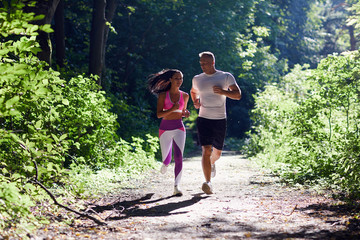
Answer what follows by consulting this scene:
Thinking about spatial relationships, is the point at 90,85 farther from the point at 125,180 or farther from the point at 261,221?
the point at 261,221

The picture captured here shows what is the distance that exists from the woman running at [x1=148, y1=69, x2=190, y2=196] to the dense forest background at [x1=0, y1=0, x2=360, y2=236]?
154 cm

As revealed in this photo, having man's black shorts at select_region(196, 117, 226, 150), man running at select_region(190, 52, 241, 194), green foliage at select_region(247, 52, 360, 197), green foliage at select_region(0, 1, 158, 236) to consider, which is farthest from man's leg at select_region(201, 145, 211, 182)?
green foliage at select_region(0, 1, 158, 236)

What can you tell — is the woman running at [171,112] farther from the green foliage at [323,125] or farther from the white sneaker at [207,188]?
the green foliage at [323,125]

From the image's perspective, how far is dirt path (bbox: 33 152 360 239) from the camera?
198 inches

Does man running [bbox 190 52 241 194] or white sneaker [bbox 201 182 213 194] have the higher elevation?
man running [bbox 190 52 241 194]

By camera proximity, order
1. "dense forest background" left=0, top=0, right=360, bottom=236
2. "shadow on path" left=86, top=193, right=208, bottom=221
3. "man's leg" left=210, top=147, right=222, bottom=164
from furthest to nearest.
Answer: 1. "man's leg" left=210, top=147, right=222, bottom=164
2. "shadow on path" left=86, top=193, right=208, bottom=221
3. "dense forest background" left=0, top=0, right=360, bottom=236

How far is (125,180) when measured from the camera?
31.9ft

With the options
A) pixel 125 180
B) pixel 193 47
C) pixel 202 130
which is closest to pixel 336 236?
pixel 202 130

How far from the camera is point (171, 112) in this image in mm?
8016

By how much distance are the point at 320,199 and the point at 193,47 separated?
1646cm

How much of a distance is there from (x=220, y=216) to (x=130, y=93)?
1643 centimetres

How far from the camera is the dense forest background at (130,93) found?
17.2 ft

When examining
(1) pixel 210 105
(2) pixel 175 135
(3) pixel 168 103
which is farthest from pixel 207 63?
(2) pixel 175 135

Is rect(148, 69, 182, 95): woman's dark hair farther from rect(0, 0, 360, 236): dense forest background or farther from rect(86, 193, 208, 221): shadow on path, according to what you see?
rect(86, 193, 208, 221): shadow on path
